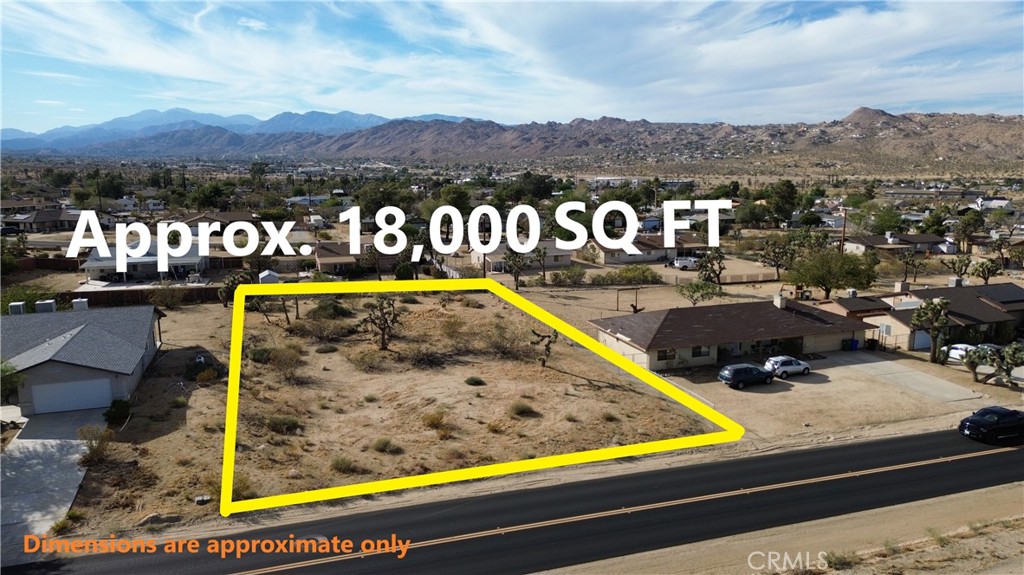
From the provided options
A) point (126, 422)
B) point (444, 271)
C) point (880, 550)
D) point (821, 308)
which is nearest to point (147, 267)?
point (444, 271)

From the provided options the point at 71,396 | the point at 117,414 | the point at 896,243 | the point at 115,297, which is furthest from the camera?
the point at 896,243

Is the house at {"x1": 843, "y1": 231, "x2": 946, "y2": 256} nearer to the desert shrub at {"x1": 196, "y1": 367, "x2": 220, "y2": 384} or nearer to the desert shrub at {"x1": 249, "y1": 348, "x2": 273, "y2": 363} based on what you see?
the desert shrub at {"x1": 249, "y1": 348, "x2": 273, "y2": 363}

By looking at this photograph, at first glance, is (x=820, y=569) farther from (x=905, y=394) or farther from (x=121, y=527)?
(x=121, y=527)

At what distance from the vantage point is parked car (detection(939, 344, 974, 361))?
3316cm

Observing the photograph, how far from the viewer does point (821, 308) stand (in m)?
38.8

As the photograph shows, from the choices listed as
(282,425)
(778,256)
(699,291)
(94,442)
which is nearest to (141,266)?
(94,442)

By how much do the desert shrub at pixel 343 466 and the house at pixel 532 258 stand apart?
128ft

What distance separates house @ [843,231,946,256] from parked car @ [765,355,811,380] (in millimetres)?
45324

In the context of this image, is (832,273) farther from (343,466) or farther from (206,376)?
(206,376)

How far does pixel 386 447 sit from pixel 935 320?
28918 mm

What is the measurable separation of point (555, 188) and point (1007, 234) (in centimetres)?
7950

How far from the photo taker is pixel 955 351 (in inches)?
1329

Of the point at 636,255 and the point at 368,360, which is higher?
the point at 636,255

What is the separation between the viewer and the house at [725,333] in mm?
31906
